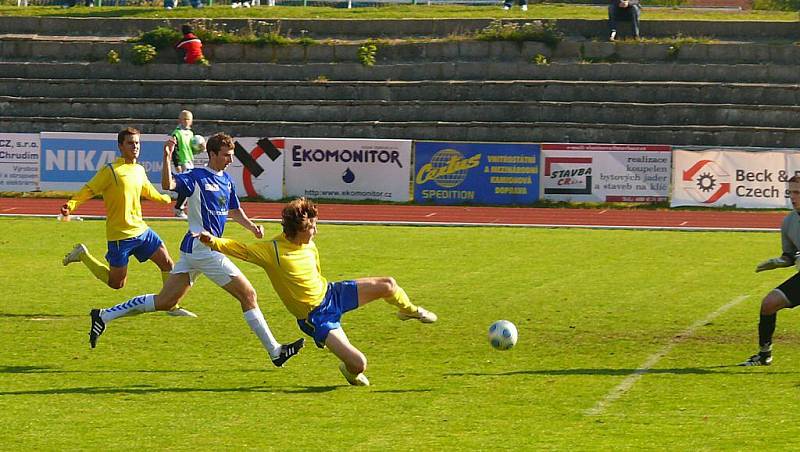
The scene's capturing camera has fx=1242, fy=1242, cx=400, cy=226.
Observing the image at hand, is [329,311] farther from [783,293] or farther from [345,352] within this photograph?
[783,293]

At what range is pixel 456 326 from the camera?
1407 centimetres

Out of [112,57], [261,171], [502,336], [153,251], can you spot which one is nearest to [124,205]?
[153,251]

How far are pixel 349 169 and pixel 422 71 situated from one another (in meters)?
7.54

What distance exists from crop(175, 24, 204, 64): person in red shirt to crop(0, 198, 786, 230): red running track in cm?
908

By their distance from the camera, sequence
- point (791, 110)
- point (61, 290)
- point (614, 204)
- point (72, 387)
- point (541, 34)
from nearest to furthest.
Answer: point (72, 387), point (61, 290), point (614, 204), point (791, 110), point (541, 34)

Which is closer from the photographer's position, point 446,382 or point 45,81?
point 446,382

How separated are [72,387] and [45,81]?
29648mm

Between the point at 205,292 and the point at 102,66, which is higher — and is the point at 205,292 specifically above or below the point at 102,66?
below

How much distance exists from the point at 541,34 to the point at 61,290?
79.3 ft

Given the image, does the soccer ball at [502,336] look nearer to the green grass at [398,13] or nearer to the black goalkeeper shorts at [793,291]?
the black goalkeeper shorts at [793,291]

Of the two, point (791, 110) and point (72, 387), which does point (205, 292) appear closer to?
point (72, 387)

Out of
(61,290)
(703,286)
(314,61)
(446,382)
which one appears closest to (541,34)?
(314,61)

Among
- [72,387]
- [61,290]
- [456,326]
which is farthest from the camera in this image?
[61,290]

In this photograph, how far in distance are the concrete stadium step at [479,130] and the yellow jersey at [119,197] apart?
2216 cm
